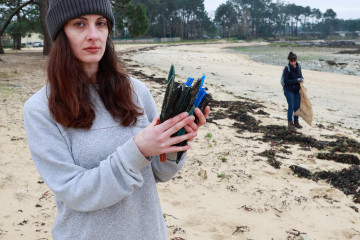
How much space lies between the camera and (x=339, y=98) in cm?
1310

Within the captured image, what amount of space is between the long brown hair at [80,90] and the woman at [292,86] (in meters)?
6.56

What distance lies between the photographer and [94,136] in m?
1.35

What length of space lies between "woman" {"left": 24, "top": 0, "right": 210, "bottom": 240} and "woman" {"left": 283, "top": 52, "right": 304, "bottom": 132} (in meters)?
6.57

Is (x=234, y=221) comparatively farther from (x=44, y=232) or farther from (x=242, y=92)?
(x=242, y=92)

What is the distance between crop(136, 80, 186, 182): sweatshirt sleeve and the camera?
1518 mm

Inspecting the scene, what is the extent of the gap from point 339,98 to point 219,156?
32.6 feet

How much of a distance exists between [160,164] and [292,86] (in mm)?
6940

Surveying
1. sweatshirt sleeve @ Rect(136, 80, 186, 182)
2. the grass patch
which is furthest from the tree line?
sweatshirt sleeve @ Rect(136, 80, 186, 182)

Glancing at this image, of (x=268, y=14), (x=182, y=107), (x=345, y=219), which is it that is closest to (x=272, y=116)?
(x=345, y=219)

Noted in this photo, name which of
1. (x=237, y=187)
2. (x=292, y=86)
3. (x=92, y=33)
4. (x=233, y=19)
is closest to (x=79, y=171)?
(x=92, y=33)

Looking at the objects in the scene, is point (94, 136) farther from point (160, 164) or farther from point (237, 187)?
point (237, 187)

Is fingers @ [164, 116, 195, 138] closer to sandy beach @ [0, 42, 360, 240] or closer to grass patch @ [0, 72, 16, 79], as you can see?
sandy beach @ [0, 42, 360, 240]

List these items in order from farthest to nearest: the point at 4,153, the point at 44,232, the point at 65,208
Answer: the point at 4,153, the point at 44,232, the point at 65,208

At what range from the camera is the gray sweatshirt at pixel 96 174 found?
1206 mm
